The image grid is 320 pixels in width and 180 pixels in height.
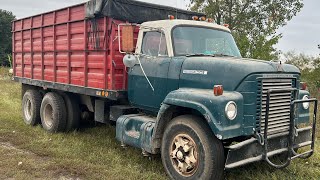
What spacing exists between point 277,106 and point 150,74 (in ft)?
6.84

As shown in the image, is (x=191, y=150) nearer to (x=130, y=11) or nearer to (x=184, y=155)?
(x=184, y=155)

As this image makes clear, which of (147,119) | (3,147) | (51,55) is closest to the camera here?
(147,119)

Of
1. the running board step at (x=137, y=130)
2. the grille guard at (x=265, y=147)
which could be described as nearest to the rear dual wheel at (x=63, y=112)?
the running board step at (x=137, y=130)

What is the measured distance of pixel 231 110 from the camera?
446 cm

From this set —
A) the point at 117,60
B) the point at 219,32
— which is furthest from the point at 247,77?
the point at 117,60

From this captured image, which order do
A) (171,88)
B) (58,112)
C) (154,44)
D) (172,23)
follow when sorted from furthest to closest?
(58,112) < (154,44) < (172,23) < (171,88)

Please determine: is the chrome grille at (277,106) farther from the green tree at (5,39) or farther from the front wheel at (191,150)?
the green tree at (5,39)

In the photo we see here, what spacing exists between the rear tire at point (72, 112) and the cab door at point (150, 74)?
2323 millimetres

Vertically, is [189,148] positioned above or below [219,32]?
below

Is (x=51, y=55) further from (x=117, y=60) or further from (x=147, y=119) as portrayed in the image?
(x=147, y=119)

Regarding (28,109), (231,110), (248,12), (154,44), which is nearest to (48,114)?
(28,109)

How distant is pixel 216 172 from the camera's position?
4574 mm

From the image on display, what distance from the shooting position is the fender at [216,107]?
4.38m

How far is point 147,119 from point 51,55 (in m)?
3.40
